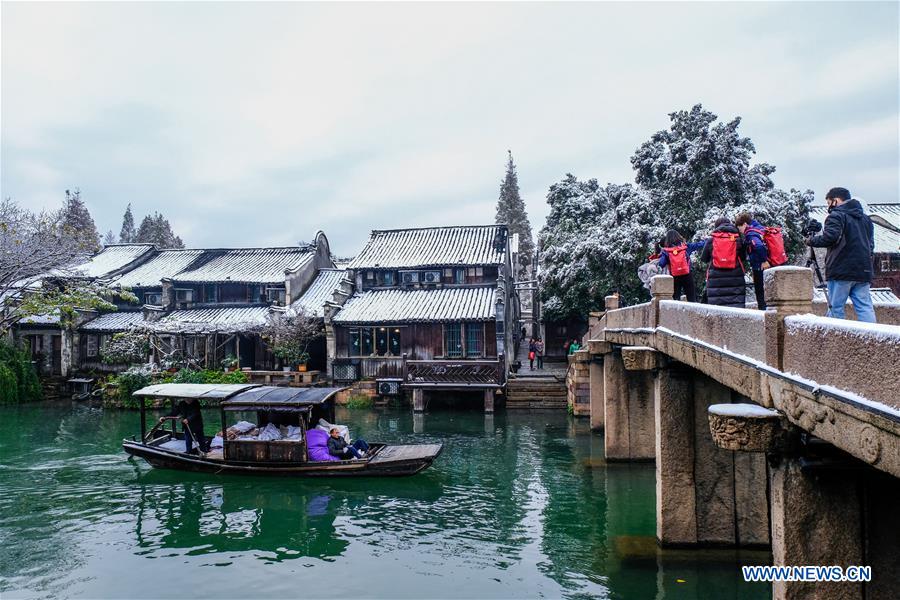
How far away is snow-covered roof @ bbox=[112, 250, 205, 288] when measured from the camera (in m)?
37.9

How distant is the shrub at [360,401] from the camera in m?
29.8

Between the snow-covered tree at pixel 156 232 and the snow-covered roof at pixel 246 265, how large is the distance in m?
36.4

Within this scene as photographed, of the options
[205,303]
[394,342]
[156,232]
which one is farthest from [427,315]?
[156,232]

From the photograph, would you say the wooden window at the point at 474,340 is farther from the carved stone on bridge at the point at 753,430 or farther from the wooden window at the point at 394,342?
the carved stone on bridge at the point at 753,430

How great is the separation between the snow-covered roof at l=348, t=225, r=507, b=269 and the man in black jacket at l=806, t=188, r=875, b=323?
26059 mm

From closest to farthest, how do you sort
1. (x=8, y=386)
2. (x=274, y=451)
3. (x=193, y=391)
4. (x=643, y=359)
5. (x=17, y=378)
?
(x=643, y=359) < (x=274, y=451) < (x=193, y=391) < (x=8, y=386) < (x=17, y=378)

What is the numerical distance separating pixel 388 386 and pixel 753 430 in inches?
995

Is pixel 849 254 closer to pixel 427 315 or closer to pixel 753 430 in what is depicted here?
pixel 753 430

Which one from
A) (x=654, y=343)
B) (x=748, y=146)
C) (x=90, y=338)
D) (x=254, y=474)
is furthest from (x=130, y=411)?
(x=748, y=146)

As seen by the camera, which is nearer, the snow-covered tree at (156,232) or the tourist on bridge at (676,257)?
the tourist on bridge at (676,257)

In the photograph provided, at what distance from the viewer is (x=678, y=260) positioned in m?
11.5

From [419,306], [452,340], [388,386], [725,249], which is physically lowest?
[388,386]

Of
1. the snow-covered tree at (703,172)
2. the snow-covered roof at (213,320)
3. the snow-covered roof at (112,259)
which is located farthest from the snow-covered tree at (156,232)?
the snow-covered tree at (703,172)

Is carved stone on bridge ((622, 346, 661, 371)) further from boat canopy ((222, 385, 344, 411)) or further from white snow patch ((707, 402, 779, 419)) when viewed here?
boat canopy ((222, 385, 344, 411))
